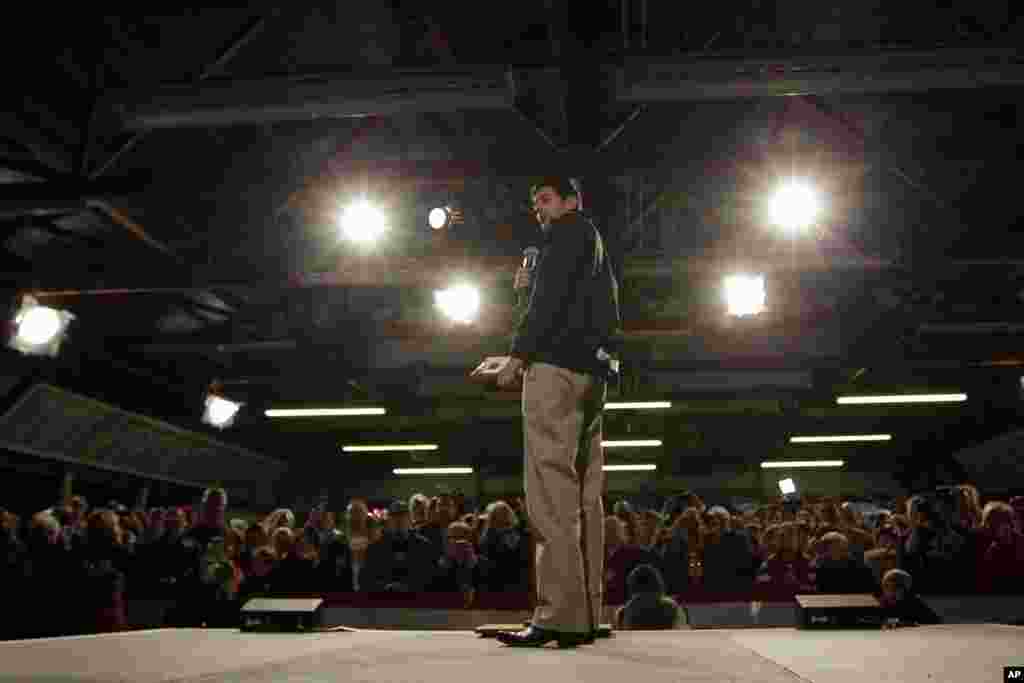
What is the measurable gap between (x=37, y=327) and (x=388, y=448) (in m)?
9.94

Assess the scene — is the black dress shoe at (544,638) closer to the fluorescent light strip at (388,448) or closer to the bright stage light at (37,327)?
the bright stage light at (37,327)

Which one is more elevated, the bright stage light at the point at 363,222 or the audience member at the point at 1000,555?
the bright stage light at the point at 363,222

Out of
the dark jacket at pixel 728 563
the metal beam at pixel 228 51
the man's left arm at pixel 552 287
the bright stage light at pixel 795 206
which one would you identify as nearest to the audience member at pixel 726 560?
the dark jacket at pixel 728 563

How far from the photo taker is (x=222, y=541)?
26.5 ft

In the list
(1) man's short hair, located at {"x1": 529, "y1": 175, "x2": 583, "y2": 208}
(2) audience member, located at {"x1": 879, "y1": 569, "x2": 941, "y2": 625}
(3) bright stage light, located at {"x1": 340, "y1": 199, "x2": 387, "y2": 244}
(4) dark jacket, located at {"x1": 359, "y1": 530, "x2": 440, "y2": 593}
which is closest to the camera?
(1) man's short hair, located at {"x1": 529, "y1": 175, "x2": 583, "y2": 208}

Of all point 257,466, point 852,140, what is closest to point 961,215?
point 852,140

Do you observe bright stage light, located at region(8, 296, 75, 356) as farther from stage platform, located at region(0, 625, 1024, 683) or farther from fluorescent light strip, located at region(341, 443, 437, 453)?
fluorescent light strip, located at region(341, 443, 437, 453)

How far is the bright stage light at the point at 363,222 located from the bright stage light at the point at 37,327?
402 centimetres

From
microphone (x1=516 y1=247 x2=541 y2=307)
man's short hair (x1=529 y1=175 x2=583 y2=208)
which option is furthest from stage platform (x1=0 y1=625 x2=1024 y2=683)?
man's short hair (x1=529 y1=175 x2=583 y2=208)

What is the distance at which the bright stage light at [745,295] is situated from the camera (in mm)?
8766

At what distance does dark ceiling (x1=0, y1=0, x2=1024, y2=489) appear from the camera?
561cm

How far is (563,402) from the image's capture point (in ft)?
10.1

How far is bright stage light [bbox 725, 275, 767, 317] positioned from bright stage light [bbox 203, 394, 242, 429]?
8.13 meters

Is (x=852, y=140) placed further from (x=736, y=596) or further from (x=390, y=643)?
A: (x=390, y=643)
